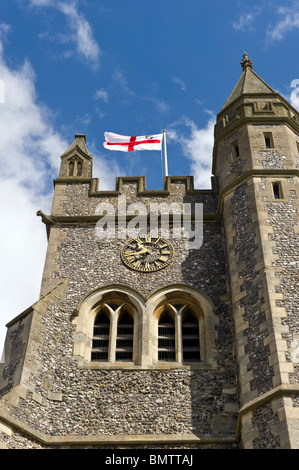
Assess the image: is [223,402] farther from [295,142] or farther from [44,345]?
[295,142]

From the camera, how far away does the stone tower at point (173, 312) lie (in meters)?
14.6

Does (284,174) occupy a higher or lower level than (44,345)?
higher

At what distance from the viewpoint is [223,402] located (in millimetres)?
15422

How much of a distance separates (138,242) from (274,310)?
5.58 m

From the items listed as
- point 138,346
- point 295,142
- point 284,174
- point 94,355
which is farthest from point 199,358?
point 295,142

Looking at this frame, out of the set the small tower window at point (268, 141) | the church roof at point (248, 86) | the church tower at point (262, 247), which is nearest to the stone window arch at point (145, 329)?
the church tower at point (262, 247)

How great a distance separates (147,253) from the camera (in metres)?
19.0

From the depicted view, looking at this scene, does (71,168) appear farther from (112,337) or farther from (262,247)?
(262,247)

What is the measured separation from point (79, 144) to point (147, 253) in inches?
Answer: 226

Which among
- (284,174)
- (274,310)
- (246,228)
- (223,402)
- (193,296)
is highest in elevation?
(284,174)

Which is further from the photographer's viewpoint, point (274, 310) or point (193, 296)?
point (193, 296)

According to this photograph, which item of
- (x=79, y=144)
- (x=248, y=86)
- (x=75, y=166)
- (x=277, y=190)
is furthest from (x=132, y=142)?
(x=277, y=190)

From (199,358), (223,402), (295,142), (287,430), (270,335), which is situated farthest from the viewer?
(295,142)

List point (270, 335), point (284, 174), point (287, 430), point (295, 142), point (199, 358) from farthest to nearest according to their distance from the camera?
point (295, 142)
point (284, 174)
point (199, 358)
point (270, 335)
point (287, 430)
